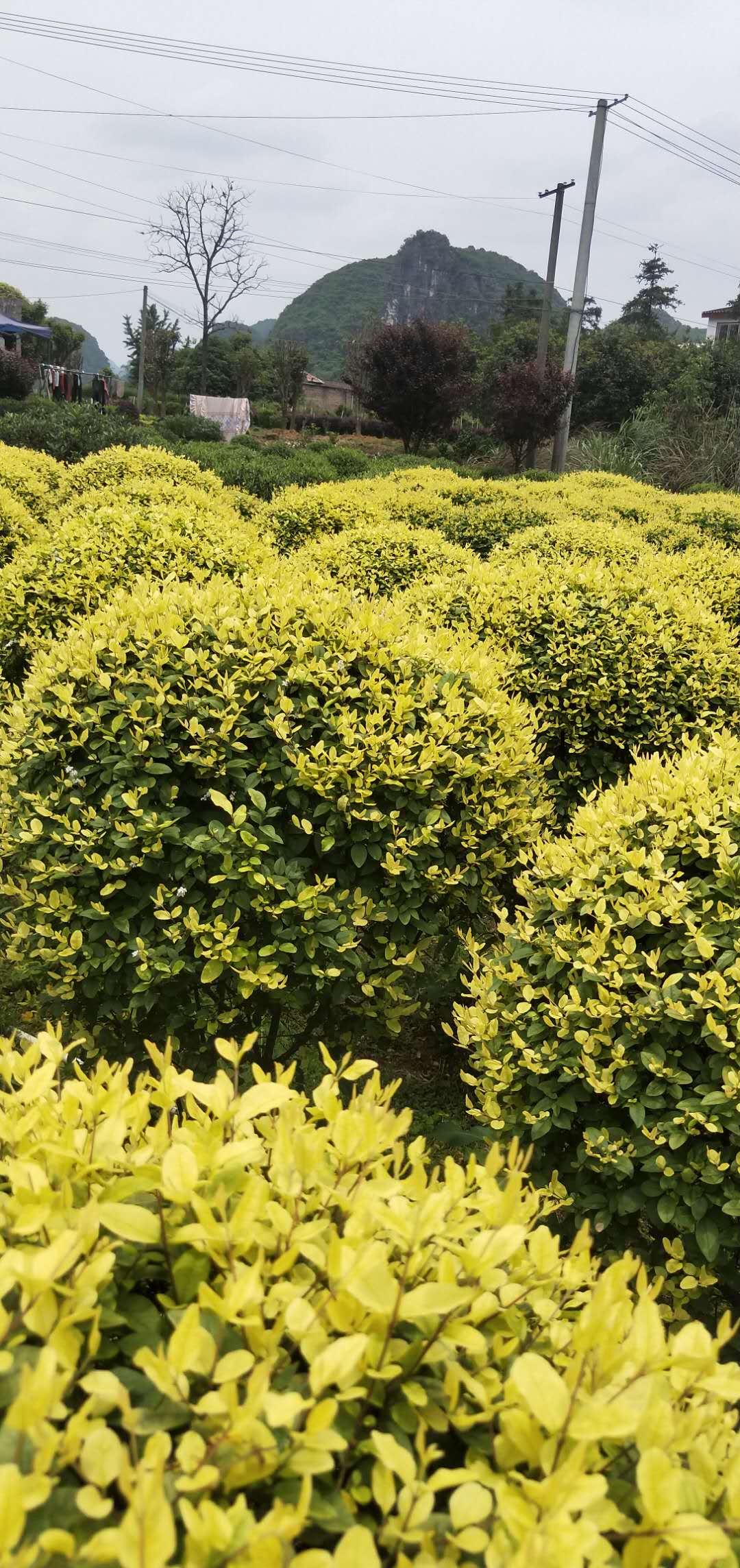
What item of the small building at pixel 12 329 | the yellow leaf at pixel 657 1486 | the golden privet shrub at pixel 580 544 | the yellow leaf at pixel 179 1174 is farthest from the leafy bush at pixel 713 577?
the small building at pixel 12 329

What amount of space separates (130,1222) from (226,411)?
1758 inches

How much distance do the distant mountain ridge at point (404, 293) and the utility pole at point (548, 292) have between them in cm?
5165

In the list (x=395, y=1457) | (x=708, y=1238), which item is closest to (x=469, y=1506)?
(x=395, y=1457)

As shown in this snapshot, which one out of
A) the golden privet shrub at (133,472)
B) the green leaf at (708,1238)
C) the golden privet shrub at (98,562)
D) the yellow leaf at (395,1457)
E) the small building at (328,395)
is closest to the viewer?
the yellow leaf at (395,1457)

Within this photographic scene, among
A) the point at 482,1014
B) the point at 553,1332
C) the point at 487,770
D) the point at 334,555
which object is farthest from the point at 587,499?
the point at 553,1332

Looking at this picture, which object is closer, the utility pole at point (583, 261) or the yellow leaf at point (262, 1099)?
the yellow leaf at point (262, 1099)

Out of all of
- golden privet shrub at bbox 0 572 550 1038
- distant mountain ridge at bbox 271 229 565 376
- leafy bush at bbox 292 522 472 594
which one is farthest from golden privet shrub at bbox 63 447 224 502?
distant mountain ridge at bbox 271 229 565 376

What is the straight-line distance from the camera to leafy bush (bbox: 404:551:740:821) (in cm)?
488

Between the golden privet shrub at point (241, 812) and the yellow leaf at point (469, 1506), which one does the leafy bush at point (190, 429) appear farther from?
the yellow leaf at point (469, 1506)

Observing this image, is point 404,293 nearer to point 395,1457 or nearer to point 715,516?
point 715,516

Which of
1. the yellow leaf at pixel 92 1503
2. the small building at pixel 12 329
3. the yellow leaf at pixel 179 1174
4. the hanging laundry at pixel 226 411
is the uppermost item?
the small building at pixel 12 329

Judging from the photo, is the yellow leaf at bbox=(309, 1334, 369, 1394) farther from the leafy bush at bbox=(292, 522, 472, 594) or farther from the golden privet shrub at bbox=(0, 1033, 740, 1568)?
the leafy bush at bbox=(292, 522, 472, 594)

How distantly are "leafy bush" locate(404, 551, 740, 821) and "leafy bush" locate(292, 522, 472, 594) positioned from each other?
1.25 m

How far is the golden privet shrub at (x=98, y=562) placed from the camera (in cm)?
523
